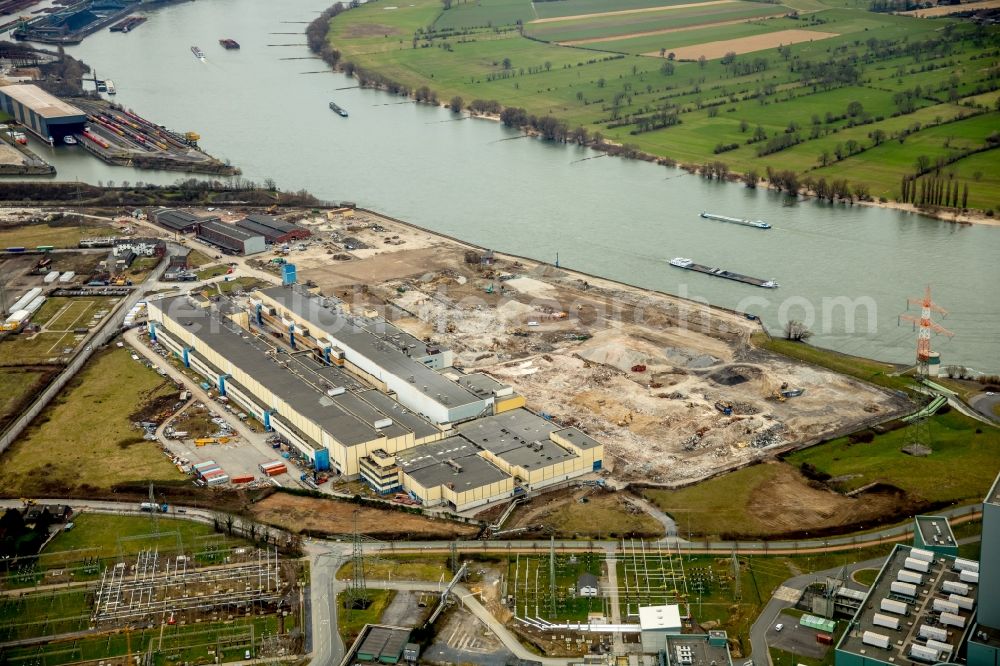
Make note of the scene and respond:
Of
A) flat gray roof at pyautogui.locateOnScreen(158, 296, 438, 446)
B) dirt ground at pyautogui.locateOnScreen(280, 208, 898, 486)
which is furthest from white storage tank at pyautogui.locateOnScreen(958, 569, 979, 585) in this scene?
flat gray roof at pyautogui.locateOnScreen(158, 296, 438, 446)

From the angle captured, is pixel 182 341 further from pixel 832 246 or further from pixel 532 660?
pixel 832 246

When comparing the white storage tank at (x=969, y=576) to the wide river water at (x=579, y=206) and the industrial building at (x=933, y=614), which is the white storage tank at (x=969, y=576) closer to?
the industrial building at (x=933, y=614)

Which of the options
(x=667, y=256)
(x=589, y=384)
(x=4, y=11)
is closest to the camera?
(x=589, y=384)

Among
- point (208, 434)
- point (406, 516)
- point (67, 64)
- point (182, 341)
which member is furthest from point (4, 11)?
point (406, 516)

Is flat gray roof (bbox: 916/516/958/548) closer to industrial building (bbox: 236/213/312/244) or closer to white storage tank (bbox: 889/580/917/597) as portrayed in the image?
white storage tank (bbox: 889/580/917/597)

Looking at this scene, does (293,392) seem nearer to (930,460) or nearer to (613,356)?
(613,356)

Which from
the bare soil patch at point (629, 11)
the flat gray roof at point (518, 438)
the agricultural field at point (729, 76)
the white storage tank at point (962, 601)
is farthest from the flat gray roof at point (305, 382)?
the bare soil patch at point (629, 11)
